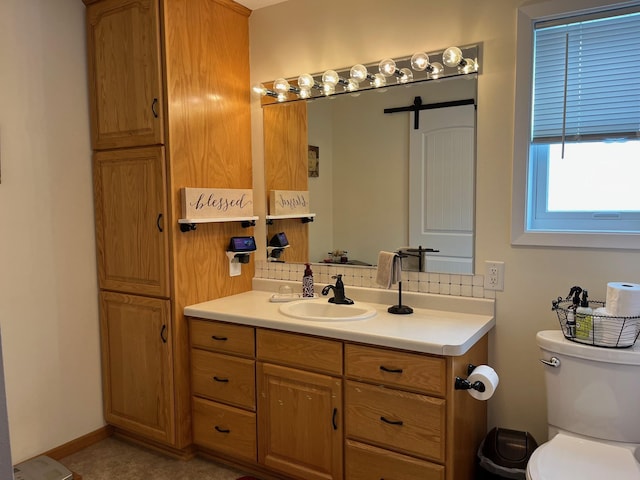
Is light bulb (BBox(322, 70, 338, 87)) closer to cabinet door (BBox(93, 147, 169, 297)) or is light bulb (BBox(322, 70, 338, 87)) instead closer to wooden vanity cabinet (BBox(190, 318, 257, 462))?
cabinet door (BBox(93, 147, 169, 297))

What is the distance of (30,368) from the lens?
2.41m

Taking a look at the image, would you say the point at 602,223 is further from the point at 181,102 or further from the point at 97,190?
the point at 97,190

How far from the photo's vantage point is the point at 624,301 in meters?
1.73

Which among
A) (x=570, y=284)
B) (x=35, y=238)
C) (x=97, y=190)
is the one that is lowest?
(x=570, y=284)

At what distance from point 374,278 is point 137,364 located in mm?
1309

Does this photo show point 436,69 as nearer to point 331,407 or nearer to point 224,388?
point 331,407

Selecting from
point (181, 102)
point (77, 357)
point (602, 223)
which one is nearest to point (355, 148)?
point (181, 102)

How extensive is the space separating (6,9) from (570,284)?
2.76 m

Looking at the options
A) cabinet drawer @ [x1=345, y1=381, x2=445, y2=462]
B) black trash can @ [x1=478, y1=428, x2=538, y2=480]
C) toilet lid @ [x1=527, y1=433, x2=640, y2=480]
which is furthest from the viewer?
black trash can @ [x1=478, y1=428, x2=538, y2=480]

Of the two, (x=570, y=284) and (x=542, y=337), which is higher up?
(x=570, y=284)

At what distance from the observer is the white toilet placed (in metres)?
1.63

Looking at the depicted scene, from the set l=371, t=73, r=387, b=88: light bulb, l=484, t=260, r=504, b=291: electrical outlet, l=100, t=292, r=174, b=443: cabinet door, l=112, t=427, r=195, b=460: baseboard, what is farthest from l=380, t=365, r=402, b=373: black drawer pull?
l=371, t=73, r=387, b=88: light bulb

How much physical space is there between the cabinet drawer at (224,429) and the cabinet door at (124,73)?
4.36 feet

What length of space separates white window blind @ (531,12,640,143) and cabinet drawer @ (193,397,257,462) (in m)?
1.83
